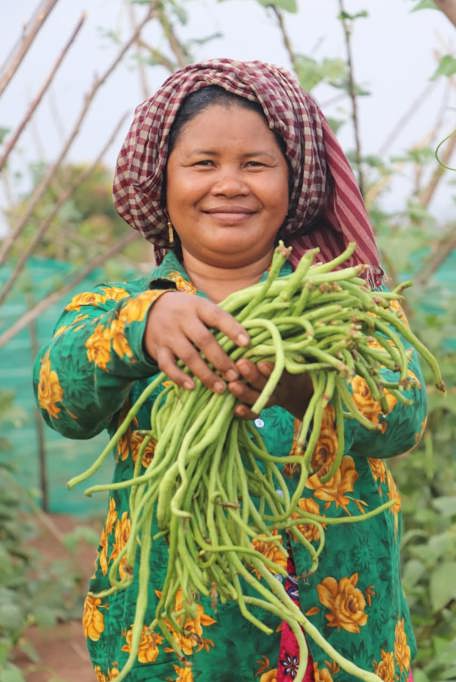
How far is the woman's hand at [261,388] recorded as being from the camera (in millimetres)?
1302

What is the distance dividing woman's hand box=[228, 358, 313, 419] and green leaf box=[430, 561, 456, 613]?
5.06ft

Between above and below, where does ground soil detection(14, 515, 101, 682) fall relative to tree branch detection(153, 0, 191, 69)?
below

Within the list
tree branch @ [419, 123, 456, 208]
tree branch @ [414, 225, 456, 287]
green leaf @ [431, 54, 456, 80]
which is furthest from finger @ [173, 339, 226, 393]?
tree branch @ [419, 123, 456, 208]

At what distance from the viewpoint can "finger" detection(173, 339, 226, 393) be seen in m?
1.31

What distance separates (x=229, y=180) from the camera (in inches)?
65.8

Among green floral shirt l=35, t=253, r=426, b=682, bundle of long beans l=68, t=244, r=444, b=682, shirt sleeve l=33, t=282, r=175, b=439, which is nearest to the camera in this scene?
bundle of long beans l=68, t=244, r=444, b=682

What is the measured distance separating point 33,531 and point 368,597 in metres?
2.67

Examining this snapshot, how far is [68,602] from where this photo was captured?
4258 mm

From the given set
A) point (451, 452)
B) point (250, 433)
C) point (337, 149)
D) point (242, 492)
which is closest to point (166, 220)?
point (337, 149)

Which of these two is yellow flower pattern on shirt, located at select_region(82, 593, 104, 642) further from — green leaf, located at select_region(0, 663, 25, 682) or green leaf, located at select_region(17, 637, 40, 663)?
green leaf, located at select_region(17, 637, 40, 663)

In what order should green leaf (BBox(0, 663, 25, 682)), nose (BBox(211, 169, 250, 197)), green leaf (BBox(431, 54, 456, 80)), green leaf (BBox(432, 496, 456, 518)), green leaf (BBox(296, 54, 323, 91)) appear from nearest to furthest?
nose (BBox(211, 169, 250, 197)) → green leaf (BBox(431, 54, 456, 80)) → green leaf (BBox(432, 496, 456, 518)) → green leaf (BBox(0, 663, 25, 682)) → green leaf (BBox(296, 54, 323, 91))

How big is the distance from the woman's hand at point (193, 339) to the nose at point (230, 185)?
0.32m

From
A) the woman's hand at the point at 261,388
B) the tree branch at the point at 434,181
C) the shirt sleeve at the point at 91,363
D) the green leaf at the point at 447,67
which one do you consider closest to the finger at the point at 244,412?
the woman's hand at the point at 261,388

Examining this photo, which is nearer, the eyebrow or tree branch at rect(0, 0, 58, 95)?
the eyebrow
